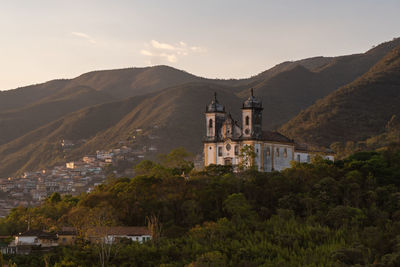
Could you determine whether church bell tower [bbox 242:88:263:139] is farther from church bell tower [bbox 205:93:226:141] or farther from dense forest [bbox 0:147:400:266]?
dense forest [bbox 0:147:400:266]

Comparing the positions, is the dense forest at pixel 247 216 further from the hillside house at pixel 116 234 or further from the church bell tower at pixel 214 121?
the church bell tower at pixel 214 121

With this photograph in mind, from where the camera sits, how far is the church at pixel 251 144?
83312 mm

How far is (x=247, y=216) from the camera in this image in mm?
66500

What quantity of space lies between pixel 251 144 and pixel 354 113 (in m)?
69.8

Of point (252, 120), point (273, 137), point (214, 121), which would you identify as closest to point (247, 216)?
point (252, 120)

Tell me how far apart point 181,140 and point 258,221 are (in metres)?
115

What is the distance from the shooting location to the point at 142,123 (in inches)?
7687

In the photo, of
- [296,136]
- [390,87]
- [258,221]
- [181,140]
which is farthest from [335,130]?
[258,221]

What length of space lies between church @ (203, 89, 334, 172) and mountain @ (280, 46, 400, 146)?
48.6 metres

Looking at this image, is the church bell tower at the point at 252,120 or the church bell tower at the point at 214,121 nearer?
the church bell tower at the point at 252,120

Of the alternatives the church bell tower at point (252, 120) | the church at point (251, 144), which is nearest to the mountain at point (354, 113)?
the church at point (251, 144)

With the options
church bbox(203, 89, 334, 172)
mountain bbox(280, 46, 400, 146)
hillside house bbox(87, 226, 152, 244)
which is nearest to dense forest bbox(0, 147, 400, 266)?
hillside house bbox(87, 226, 152, 244)

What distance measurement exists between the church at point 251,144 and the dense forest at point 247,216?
12.7 ft

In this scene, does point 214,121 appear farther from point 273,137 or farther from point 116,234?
point 116,234
